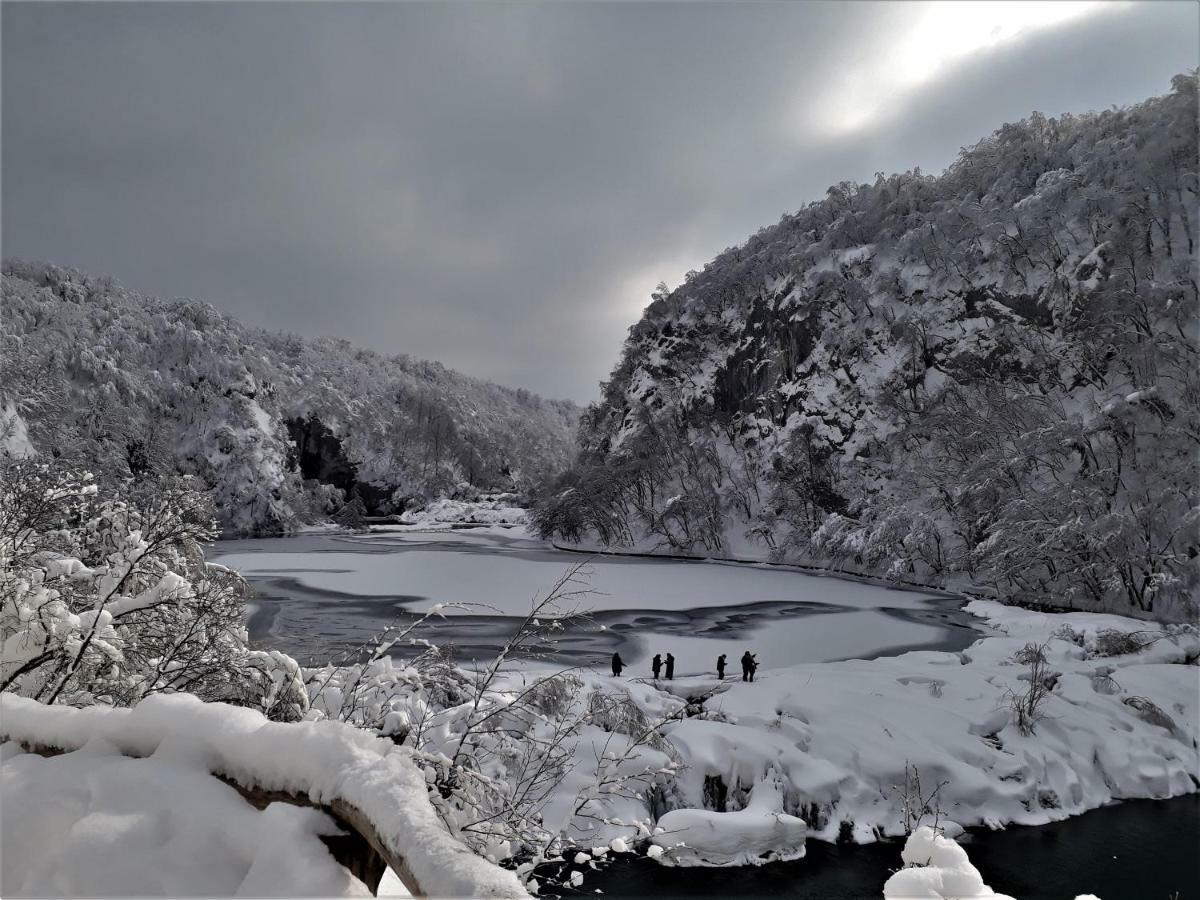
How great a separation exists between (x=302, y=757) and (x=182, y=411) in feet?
266

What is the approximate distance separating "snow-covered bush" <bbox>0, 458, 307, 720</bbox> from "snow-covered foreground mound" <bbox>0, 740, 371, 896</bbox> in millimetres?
1802

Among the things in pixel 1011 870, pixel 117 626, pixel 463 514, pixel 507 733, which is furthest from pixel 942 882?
pixel 463 514

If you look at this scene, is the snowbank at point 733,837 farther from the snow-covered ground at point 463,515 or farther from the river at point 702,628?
the snow-covered ground at point 463,515

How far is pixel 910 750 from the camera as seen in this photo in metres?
11.4

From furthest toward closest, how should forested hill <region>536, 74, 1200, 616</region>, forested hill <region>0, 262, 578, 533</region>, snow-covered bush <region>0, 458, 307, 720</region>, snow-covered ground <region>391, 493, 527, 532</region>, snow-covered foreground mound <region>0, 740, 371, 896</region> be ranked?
1. snow-covered ground <region>391, 493, 527, 532</region>
2. forested hill <region>0, 262, 578, 533</region>
3. forested hill <region>536, 74, 1200, 616</region>
4. snow-covered bush <region>0, 458, 307, 720</region>
5. snow-covered foreground mound <region>0, 740, 371, 896</region>

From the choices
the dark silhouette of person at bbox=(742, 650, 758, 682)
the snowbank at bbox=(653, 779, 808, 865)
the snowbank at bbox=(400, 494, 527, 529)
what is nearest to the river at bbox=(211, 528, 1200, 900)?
the snowbank at bbox=(653, 779, 808, 865)

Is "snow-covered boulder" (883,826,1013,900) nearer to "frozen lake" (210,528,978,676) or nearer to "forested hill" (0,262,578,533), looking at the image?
"frozen lake" (210,528,978,676)

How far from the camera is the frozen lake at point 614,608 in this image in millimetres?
19141

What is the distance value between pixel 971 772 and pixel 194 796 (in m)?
12.9

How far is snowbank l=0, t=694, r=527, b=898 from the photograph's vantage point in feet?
5.03

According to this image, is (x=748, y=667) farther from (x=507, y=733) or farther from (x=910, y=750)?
(x=507, y=733)

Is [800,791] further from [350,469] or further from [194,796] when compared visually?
[350,469]

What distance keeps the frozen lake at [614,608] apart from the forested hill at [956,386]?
6.67m

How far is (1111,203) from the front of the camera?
40219mm
